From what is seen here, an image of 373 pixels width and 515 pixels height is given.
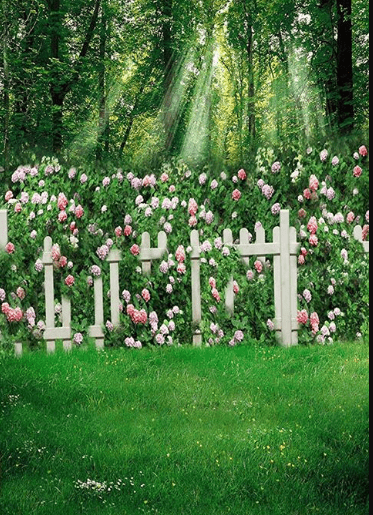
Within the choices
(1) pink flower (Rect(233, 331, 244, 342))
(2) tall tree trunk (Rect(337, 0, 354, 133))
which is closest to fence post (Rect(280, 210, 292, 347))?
(1) pink flower (Rect(233, 331, 244, 342))

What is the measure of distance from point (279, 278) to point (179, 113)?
9410 mm

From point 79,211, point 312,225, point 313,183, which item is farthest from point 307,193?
point 79,211

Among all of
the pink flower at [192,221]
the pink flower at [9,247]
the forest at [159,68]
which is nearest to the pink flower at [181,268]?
the pink flower at [192,221]

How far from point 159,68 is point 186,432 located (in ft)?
41.9

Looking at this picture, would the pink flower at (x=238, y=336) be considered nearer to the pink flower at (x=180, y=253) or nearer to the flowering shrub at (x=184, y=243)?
the flowering shrub at (x=184, y=243)

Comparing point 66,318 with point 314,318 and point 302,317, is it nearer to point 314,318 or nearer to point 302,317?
point 302,317

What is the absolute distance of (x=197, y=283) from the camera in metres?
6.64

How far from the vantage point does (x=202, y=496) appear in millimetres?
3557

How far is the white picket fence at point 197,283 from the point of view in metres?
6.51

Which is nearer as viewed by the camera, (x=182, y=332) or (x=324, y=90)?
(x=182, y=332)

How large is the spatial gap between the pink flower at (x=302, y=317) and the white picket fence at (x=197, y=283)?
1.9 inches

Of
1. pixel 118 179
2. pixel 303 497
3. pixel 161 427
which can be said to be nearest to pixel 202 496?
pixel 303 497

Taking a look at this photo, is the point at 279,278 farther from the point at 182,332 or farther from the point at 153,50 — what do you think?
the point at 153,50

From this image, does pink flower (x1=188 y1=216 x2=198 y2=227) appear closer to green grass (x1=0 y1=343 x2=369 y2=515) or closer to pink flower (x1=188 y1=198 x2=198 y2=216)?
pink flower (x1=188 y1=198 x2=198 y2=216)
